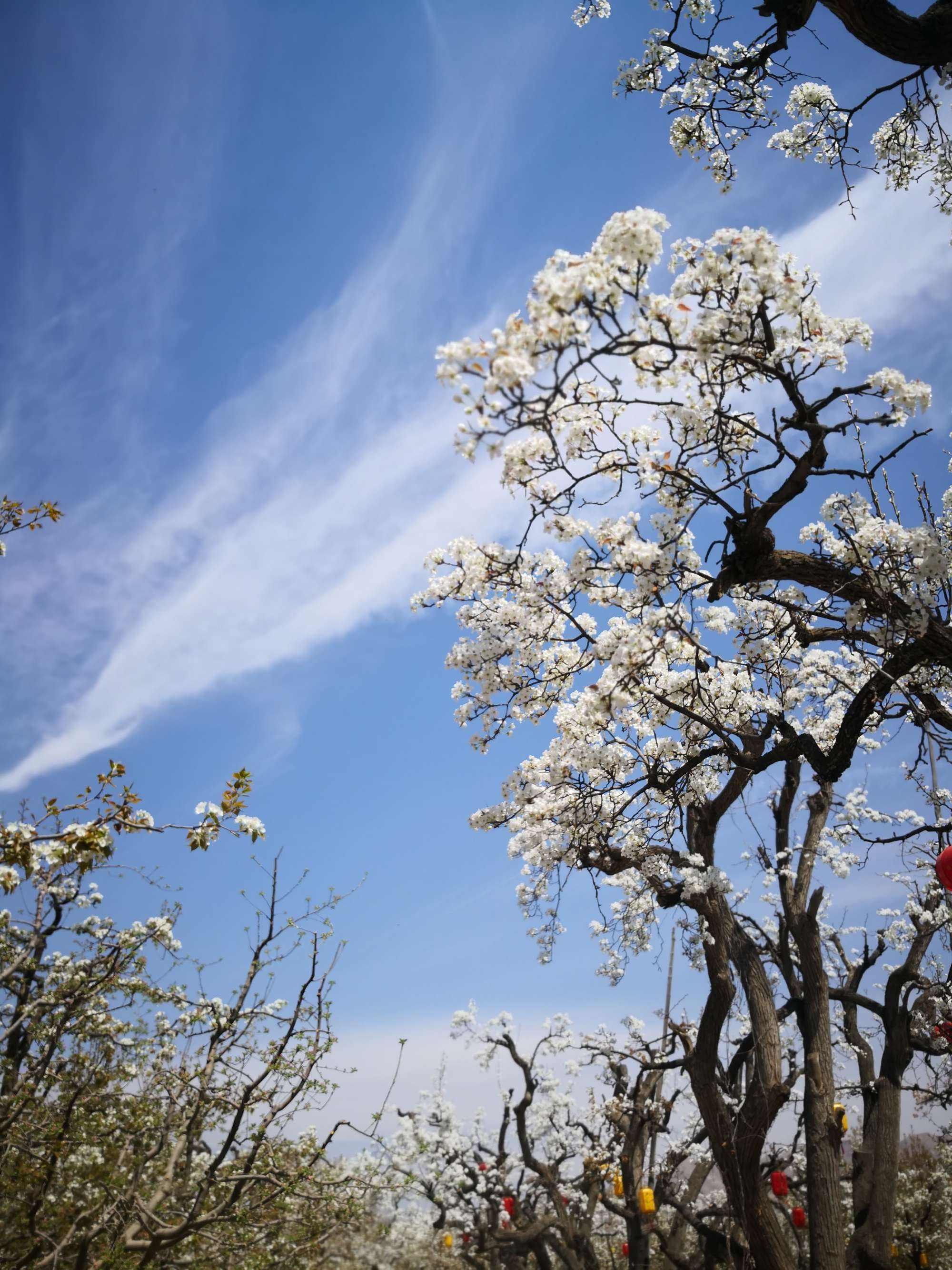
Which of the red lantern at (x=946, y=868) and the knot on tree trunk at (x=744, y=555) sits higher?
the knot on tree trunk at (x=744, y=555)

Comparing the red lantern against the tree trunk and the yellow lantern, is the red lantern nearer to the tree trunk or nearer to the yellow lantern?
the tree trunk

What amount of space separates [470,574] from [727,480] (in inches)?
78.8

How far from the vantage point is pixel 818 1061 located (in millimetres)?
7621

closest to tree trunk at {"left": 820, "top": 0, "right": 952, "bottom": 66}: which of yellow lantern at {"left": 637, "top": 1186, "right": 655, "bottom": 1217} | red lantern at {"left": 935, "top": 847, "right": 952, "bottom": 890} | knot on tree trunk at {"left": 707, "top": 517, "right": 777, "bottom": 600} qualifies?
knot on tree trunk at {"left": 707, "top": 517, "right": 777, "bottom": 600}

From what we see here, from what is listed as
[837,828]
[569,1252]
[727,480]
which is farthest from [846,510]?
[569,1252]

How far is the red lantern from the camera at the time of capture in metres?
3.75

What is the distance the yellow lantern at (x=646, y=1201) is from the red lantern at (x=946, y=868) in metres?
6.82

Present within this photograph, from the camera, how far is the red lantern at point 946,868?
3746 millimetres

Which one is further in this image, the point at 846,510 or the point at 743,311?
the point at 846,510

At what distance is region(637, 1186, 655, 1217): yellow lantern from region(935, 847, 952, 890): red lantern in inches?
268

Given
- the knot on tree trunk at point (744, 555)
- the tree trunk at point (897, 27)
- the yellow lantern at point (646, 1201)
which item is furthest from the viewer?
the yellow lantern at point (646, 1201)

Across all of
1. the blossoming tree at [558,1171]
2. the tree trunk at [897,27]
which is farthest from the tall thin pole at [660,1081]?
the tree trunk at [897,27]

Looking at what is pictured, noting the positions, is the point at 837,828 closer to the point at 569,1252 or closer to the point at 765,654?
the point at 765,654

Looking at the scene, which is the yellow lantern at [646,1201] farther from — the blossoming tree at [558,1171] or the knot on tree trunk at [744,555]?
the knot on tree trunk at [744,555]
